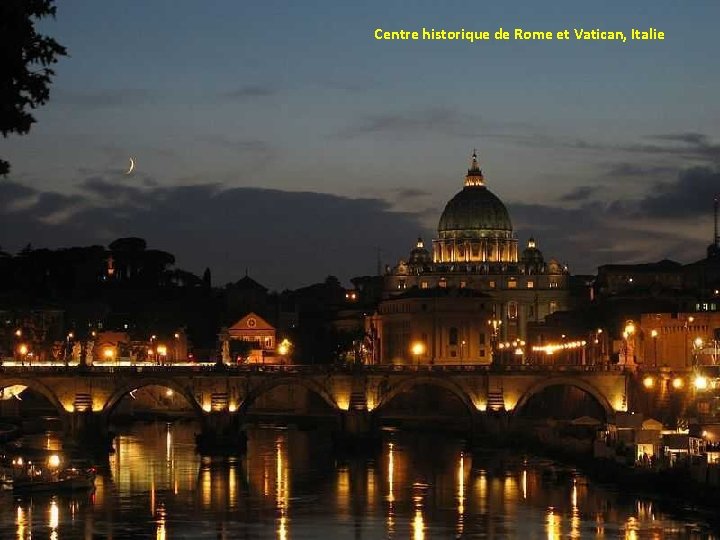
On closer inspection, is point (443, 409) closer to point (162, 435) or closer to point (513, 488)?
point (162, 435)

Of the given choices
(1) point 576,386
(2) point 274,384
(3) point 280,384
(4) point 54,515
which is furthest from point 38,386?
(4) point 54,515

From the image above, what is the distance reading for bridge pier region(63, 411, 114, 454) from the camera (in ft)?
295

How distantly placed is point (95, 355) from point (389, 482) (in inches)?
2528

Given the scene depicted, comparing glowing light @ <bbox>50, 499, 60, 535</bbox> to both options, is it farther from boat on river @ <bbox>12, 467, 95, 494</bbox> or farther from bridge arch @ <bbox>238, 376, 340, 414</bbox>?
bridge arch @ <bbox>238, 376, 340, 414</bbox>

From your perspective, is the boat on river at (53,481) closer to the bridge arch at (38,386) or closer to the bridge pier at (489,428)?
the bridge arch at (38,386)

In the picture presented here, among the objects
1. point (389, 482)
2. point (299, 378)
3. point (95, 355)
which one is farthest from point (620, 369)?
point (95, 355)

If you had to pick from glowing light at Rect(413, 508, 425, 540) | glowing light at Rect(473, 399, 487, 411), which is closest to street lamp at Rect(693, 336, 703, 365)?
glowing light at Rect(473, 399, 487, 411)

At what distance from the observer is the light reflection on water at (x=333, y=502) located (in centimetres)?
6112

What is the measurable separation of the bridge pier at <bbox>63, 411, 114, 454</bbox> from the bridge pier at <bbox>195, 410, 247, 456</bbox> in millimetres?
4402

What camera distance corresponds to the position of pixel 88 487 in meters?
71.1

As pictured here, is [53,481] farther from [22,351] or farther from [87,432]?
[22,351]

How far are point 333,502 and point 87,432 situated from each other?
78.5 feet

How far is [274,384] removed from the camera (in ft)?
310

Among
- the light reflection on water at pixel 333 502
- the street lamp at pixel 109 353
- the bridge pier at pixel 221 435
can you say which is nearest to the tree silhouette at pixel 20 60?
the light reflection on water at pixel 333 502
